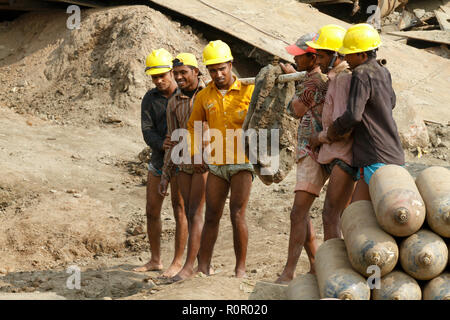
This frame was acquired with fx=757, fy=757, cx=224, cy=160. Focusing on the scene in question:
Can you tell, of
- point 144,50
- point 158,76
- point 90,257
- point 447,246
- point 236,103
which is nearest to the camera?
point 447,246

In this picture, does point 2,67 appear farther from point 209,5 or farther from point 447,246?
point 447,246

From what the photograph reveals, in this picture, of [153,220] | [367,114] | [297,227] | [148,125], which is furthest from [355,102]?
[153,220]

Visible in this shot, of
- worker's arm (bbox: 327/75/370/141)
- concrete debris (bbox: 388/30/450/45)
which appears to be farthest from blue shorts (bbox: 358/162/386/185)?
concrete debris (bbox: 388/30/450/45)

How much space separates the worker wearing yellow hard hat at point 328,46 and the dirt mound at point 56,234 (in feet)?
12.7

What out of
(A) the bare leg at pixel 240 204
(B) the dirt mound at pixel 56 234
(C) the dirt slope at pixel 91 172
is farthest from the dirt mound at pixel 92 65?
(A) the bare leg at pixel 240 204

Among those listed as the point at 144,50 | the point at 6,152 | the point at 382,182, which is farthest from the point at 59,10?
the point at 382,182

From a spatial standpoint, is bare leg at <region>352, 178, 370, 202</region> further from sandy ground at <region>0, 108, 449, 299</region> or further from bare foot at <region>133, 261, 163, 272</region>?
bare foot at <region>133, 261, 163, 272</region>

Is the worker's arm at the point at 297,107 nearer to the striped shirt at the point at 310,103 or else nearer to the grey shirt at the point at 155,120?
the striped shirt at the point at 310,103

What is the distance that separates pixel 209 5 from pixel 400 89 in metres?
3.75

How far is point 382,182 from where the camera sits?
484cm

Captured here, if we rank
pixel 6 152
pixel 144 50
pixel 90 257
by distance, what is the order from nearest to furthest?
1. pixel 90 257
2. pixel 6 152
3. pixel 144 50

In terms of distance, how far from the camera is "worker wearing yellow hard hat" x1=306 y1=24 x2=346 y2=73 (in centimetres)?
599

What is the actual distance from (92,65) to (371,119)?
8.16 m

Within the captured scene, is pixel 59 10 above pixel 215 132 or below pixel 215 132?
below
